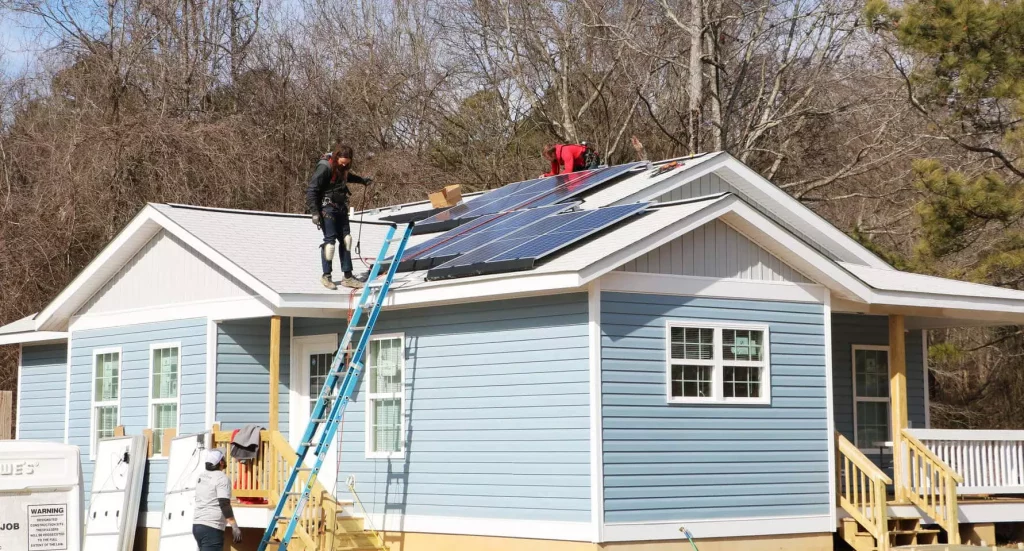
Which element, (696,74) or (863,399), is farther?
(696,74)

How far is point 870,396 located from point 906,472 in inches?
76.3

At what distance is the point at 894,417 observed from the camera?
17.2 m

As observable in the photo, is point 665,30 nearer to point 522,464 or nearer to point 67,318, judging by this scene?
point 67,318

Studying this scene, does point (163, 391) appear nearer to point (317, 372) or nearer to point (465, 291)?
point (317, 372)

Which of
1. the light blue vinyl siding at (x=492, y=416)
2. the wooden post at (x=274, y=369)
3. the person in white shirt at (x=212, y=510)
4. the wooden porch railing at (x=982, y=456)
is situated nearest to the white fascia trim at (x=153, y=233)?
the wooden post at (x=274, y=369)

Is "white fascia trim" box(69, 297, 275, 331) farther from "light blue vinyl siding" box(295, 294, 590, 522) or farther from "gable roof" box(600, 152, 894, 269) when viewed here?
"gable roof" box(600, 152, 894, 269)

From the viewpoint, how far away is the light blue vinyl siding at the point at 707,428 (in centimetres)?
1425

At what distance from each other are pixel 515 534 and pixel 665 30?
22174 mm

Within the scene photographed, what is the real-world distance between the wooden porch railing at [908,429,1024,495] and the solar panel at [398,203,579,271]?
5589mm

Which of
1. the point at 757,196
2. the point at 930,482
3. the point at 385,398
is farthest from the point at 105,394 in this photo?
the point at 930,482

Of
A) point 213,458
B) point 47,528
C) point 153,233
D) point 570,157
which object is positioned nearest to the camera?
point 47,528

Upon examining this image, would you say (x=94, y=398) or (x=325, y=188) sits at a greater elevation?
(x=325, y=188)

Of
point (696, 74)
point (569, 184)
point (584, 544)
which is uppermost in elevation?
point (696, 74)

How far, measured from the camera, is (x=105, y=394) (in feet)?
63.3
